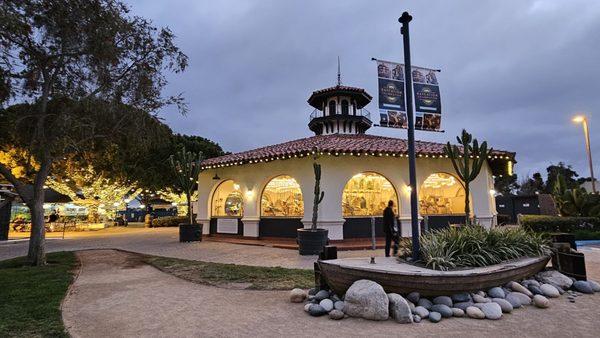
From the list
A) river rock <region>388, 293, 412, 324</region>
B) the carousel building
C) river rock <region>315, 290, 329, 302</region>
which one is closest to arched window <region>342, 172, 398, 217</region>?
the carousel building

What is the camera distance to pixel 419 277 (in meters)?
5.22

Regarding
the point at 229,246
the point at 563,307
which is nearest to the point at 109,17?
the point at 229,246

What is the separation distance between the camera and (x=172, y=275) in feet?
28.3

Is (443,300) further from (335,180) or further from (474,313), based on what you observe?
(335,180)

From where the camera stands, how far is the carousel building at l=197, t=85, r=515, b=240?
13727 mm

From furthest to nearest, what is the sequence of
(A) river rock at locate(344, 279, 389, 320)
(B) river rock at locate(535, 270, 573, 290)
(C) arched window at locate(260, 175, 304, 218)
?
(C) arched window at locate(260, 175, 304, 218), (B) river rock at locate(535, 270, 573, 290), (A) river rock at locate(344, 279, 389, 320)

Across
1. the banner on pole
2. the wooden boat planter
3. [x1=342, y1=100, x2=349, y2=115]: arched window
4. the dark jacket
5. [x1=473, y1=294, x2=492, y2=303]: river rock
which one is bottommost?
[x1=473, y1=294, x2=492, y2=303]: river rock

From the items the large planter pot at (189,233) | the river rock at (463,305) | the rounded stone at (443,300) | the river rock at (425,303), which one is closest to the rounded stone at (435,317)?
the river rock at (425,303)

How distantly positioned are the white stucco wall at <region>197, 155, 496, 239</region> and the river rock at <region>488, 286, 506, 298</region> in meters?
7.94

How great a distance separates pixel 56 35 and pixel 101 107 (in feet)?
7.47

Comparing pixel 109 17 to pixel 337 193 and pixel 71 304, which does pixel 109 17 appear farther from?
pixel 337 193

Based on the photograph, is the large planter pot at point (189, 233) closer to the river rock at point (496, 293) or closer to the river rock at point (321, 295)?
the river rock at point (321, 295)

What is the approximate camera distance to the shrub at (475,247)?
20.0ft

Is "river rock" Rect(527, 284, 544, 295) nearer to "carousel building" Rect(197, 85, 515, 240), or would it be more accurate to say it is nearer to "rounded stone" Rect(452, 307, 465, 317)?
"rounded stone" Rect(452, 307, 465, 317)
